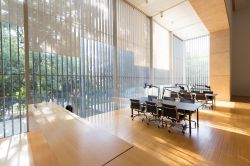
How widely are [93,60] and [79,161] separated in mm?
5427

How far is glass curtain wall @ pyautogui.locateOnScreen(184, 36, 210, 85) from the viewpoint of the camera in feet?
44.7

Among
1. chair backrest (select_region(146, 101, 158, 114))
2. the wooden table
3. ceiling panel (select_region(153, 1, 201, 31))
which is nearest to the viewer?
the wooden table

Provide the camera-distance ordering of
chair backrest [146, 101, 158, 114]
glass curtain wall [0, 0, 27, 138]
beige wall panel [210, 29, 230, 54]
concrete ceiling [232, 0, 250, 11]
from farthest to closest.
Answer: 1. concrete ceiling [232, 0, 250, 11]
2. beige wall panel [210, 29, 230, 54]
3. chair backrest [146, 101, 158, 114]
4. glass curtain wall [0, 0, 27, 138]

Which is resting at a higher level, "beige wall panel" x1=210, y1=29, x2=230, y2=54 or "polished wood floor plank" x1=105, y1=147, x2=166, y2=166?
"beige wall panel" x1=210, y1=29, x2=230, y2=54

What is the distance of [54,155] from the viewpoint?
4.75 feet

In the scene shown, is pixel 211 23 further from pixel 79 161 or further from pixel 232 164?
pixel 79 161

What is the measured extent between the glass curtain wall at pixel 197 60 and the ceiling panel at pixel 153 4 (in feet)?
22.7

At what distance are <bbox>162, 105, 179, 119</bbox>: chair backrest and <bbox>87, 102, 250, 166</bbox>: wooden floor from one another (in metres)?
0.50

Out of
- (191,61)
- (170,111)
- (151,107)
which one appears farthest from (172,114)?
(191,61)

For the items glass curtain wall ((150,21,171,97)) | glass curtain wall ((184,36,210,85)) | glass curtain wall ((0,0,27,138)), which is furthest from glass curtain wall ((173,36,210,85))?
glass curtain wall ((0,0,27,138))

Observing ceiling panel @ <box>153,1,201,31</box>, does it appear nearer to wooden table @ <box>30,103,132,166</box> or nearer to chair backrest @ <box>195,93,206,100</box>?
chair backrest @ <box>195,93,206,100</box>

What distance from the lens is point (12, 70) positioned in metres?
4.15

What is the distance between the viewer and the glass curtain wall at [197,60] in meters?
13.6

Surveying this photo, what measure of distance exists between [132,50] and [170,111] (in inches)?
190
